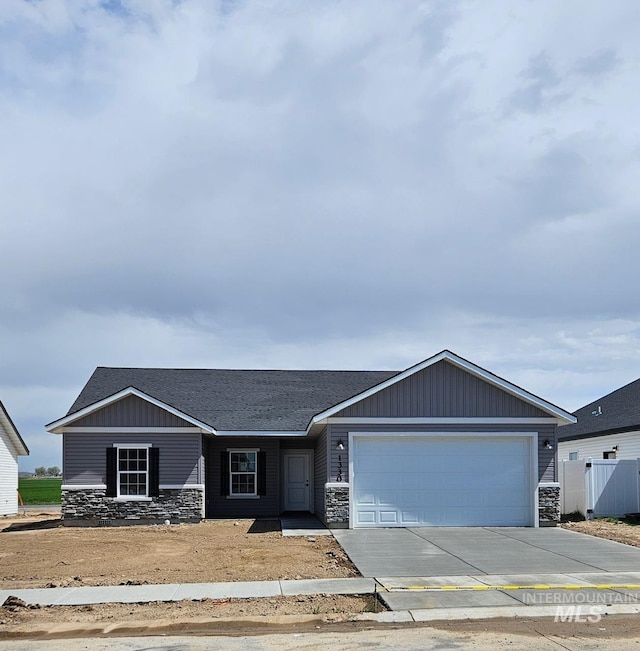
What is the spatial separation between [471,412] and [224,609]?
38.9 ft

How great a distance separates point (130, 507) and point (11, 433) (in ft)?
41.4

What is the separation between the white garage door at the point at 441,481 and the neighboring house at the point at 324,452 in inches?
1.0

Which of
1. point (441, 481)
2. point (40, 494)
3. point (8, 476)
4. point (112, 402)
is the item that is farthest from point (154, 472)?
point (40, 494)

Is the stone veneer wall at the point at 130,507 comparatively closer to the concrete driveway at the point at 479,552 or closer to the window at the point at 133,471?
the window at the point at 133,471

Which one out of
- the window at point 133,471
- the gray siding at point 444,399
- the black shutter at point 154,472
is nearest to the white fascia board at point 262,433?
the black shutter at point 154,472

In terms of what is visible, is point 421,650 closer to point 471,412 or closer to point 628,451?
point 471,412

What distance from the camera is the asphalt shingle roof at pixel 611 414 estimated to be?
28.2 metres

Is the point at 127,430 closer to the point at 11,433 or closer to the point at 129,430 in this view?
the point at 129,430

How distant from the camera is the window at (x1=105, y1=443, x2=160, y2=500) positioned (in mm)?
22766

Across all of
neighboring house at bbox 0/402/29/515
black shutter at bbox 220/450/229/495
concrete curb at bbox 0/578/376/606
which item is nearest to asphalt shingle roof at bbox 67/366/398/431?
black shutter at bbox 220/450/229/495

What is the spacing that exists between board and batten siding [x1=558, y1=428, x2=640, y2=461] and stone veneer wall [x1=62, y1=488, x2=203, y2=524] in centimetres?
1478

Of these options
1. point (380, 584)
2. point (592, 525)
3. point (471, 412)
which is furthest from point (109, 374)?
point (380, 584)

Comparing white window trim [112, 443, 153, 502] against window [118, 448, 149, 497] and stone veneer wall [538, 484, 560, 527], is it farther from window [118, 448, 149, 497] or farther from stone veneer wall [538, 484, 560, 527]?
stone veneer wall [538, 484, 560, 527]

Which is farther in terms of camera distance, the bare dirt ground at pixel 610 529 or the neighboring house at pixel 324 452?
the neighboring house at pixel 324 452
